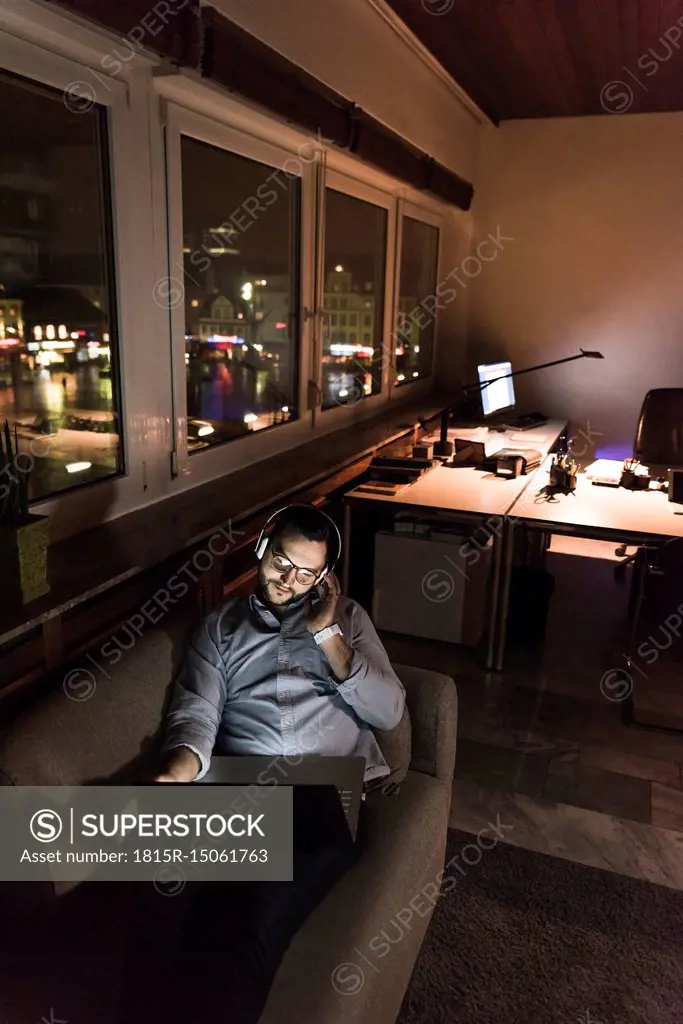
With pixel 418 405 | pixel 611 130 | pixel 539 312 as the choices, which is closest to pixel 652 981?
pixel 418 405

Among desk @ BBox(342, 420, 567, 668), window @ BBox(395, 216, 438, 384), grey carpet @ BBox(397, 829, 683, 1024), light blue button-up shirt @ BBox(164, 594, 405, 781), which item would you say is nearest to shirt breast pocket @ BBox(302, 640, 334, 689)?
light blue button-up shirt @ BBox(164, 594, 405, 781)

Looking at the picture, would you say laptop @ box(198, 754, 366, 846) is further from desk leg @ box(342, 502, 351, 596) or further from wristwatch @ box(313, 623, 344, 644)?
desk leg @ box(342, 502, 351, 596)

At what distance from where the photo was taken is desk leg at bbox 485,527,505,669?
326 cm

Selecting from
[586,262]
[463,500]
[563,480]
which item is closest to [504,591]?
[463,500]

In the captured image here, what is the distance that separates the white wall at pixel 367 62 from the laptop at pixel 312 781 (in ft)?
7.54

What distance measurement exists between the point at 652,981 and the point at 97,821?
1.36 meters

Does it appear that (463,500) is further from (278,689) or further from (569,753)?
(278,689)

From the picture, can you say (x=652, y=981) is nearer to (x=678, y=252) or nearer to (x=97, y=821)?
(x=97, y=821)

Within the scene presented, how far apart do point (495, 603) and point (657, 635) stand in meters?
0.96

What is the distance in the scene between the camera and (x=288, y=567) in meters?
1.73

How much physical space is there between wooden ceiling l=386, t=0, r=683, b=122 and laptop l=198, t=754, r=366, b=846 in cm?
332

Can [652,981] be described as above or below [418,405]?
below

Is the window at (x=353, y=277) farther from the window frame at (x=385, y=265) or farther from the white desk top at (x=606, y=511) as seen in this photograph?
the white desk top at (x=606, y=511)

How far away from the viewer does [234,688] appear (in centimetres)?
176
